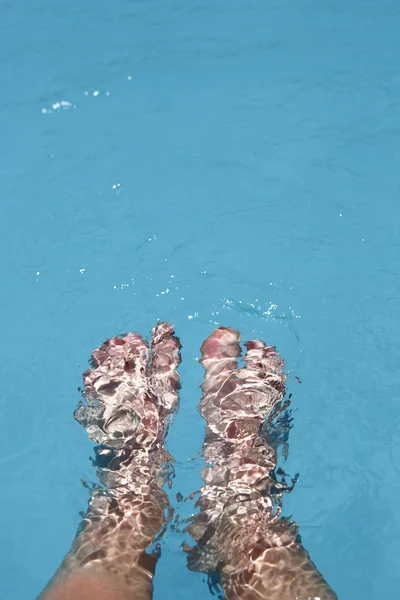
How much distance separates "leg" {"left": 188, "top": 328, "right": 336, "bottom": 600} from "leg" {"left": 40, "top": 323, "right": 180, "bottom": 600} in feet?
0.54

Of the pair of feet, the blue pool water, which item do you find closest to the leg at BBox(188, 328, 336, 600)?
the pair of feet

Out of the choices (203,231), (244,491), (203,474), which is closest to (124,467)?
(203,474)

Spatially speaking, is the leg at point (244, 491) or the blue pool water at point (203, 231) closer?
the leg at point (244, 491)

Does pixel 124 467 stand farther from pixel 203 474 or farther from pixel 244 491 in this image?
pixel 244 491

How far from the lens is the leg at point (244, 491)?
6.37 ft

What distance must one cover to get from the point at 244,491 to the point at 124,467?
1.43 ft

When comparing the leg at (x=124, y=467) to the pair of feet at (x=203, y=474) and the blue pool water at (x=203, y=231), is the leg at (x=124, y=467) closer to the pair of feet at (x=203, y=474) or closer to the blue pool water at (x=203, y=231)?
the pair of feet at (x=203, y=474)

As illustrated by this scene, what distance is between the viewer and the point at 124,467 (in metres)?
2.33

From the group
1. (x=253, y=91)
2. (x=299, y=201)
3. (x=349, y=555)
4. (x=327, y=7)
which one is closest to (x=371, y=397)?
(x=349, y=555)

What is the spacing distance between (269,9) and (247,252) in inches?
75.5

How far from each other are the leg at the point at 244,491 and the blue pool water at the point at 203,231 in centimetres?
16

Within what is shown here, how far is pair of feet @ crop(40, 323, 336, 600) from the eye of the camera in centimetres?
196

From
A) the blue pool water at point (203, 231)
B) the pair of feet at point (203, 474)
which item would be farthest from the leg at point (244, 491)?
the blue pool water at point (203, 231)

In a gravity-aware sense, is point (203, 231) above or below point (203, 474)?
above
